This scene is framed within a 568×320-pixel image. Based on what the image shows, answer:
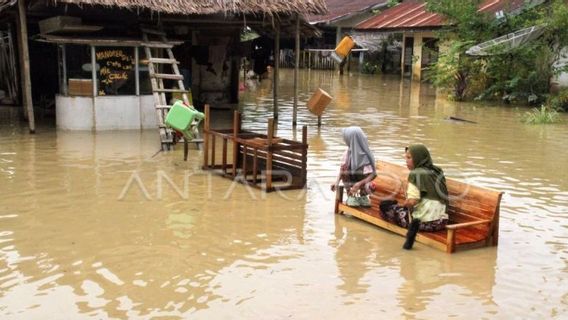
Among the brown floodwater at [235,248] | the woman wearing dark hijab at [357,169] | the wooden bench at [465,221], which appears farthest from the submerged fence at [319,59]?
the wooden bench at [465,221]

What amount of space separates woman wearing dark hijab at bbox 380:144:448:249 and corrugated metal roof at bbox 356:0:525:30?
55.1ft

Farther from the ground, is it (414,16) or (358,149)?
(414,16)

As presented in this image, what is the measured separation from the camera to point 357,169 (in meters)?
7.54

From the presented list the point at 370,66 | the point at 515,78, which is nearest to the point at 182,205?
the point at 515,78

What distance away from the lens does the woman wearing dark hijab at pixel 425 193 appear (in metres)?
6.48

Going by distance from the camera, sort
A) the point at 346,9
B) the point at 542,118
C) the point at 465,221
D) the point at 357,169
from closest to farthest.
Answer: the point at 465,221 → the point at 357,169 → the point at 542,118 → the point at 346,9

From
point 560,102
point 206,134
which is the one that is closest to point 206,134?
point 206,134

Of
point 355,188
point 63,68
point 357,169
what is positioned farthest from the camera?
point 63,68

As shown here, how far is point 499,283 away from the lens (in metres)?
5.71

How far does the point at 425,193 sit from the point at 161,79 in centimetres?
810

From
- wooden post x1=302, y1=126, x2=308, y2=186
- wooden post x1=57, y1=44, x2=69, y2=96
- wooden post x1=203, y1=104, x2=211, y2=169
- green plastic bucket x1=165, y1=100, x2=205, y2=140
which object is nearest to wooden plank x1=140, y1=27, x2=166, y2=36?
wooden post x1=57, y1=44, x2=69, y2=96

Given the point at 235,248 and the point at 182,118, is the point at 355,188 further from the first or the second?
the point at 182,118

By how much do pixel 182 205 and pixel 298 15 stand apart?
802cm

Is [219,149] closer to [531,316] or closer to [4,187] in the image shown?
[4,187]
